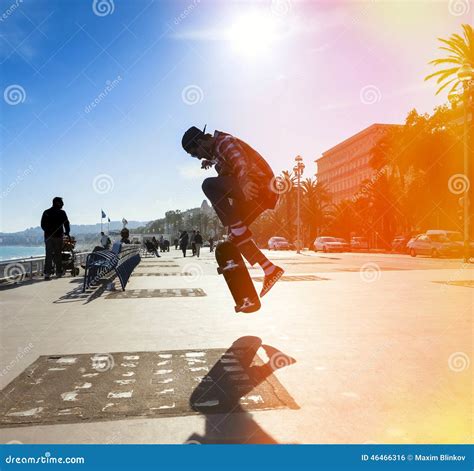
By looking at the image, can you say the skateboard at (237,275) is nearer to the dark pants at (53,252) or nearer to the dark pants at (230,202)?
the dark pants at (230,202)

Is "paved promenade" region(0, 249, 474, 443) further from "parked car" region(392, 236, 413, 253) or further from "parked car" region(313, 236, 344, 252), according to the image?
"parked car" region(392, 236, 413, 253)

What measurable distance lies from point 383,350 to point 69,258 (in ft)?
45.9

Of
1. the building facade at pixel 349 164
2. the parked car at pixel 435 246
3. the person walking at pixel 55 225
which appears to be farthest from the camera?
the building facade at pixel 349 164

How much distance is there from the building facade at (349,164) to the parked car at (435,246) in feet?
197

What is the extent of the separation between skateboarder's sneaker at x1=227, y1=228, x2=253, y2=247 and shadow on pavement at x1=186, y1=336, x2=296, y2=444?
3.27 ft

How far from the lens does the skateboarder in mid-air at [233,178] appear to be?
97.0 inches

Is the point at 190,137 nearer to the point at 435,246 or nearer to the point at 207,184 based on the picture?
Answer: the point at 207,184

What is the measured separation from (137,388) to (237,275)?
144cm

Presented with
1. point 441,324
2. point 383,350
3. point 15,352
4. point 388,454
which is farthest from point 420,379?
point 15,352

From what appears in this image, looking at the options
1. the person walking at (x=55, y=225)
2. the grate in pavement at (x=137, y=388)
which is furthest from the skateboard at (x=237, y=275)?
the person walking at (x=55, y=225)

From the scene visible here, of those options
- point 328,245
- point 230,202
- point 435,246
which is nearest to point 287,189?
point 230,202

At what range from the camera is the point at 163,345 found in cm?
543

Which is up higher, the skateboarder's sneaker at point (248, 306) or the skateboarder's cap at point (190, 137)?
the skateboarder's cap at point (190, 137)

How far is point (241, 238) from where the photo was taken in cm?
259
